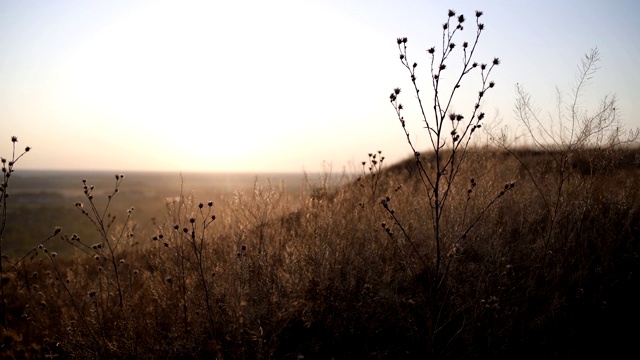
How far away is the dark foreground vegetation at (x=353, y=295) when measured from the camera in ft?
10.4

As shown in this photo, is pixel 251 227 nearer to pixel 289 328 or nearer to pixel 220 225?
pixel 220 225

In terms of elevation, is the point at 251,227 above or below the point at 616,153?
below

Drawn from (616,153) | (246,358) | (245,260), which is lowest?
(246,358)

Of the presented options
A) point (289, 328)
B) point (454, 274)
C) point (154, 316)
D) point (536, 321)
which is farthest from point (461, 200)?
point (154, 316)

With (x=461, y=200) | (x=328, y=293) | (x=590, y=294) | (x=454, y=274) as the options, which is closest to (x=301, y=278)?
(x=328, y=293)

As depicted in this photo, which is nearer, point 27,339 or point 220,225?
point 27,339

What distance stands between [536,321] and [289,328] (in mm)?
2040

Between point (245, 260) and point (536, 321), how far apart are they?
251 cm

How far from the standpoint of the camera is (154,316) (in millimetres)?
3609

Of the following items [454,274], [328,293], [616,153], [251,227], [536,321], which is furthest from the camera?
[616,153]

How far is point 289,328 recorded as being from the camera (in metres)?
3.44

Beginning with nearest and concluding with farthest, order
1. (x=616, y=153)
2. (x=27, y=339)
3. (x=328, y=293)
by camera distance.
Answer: (x=328, y=293)
(x=27, y=339)
(x=616, y=153)

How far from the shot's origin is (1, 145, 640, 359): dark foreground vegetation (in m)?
3.16

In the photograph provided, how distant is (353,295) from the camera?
3520 millimetres
